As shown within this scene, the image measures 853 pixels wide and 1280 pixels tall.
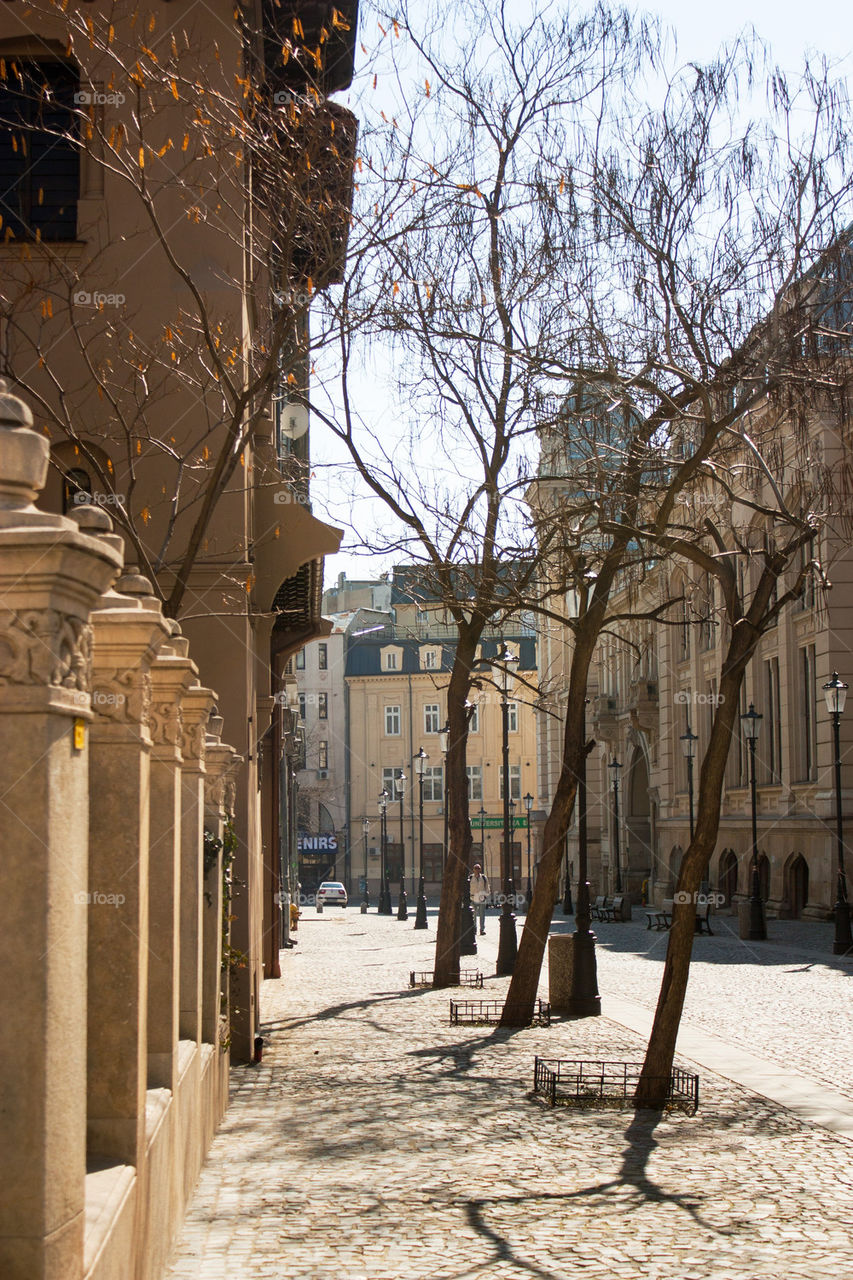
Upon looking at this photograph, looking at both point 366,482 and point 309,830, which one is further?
point 309,830

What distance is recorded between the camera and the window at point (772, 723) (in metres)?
44.7

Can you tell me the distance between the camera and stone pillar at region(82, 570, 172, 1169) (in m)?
5.64

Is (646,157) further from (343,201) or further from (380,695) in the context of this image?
(380,695)

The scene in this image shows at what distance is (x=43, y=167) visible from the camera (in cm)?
1692

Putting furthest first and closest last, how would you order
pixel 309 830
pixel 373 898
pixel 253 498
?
pixel 309 830
pixel 373 898
pixel 253 498

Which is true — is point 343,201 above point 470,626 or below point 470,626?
above

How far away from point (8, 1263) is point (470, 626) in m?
17.4

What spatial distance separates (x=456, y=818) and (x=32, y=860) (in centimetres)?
1822

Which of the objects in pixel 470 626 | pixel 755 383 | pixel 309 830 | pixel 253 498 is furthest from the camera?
pixel 309 830

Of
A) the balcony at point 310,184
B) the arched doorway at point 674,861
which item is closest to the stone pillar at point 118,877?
the balcony at point 310,184

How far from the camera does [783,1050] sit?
1579 centimetres

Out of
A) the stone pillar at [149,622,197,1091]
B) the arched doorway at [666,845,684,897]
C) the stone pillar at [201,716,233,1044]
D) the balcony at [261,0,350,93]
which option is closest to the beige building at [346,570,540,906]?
the arched doorway at [666,845,684,897]

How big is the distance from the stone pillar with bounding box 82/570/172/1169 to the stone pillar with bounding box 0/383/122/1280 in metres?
1.52

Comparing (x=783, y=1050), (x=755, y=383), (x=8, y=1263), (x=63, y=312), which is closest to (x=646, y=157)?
(x=755, y=383)
